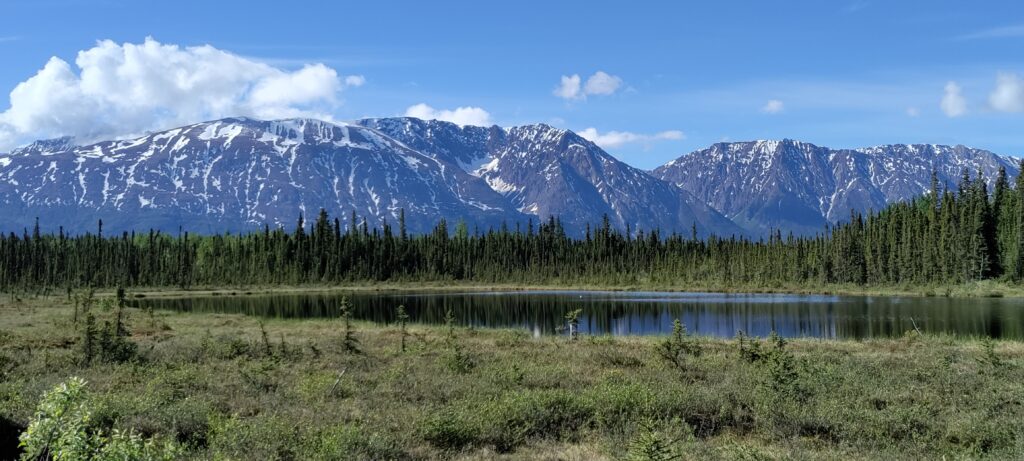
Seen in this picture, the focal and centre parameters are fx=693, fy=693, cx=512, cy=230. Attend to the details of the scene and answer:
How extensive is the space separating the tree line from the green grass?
102219 mm

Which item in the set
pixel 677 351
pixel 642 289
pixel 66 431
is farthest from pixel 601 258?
pixel 66 431

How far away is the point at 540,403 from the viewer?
57.6 ft

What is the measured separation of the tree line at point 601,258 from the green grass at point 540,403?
102 meters

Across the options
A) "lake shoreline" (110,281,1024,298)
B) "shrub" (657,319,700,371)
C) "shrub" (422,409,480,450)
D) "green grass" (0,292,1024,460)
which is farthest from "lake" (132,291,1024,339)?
"shrub" (422,409,480,450)

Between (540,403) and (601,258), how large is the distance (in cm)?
17790

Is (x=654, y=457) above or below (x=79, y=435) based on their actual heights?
below

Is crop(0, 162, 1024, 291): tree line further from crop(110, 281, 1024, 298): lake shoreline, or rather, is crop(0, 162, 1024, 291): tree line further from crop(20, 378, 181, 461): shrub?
crop(20, 378, 181, 461): shrub

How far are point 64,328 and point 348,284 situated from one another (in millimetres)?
123475

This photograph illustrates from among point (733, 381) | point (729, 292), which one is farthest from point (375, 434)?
point (729, 292)

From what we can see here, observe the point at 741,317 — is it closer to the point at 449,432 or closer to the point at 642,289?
the point at 449,432

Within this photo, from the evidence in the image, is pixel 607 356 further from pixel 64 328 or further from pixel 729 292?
pixel 729 292

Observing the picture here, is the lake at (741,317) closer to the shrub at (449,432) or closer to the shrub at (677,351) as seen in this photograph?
the shrub at (677,351)

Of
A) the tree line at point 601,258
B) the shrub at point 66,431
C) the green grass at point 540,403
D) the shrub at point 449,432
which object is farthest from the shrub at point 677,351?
the tree line at point 601,258

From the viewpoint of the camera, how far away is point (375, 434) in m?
14.2
